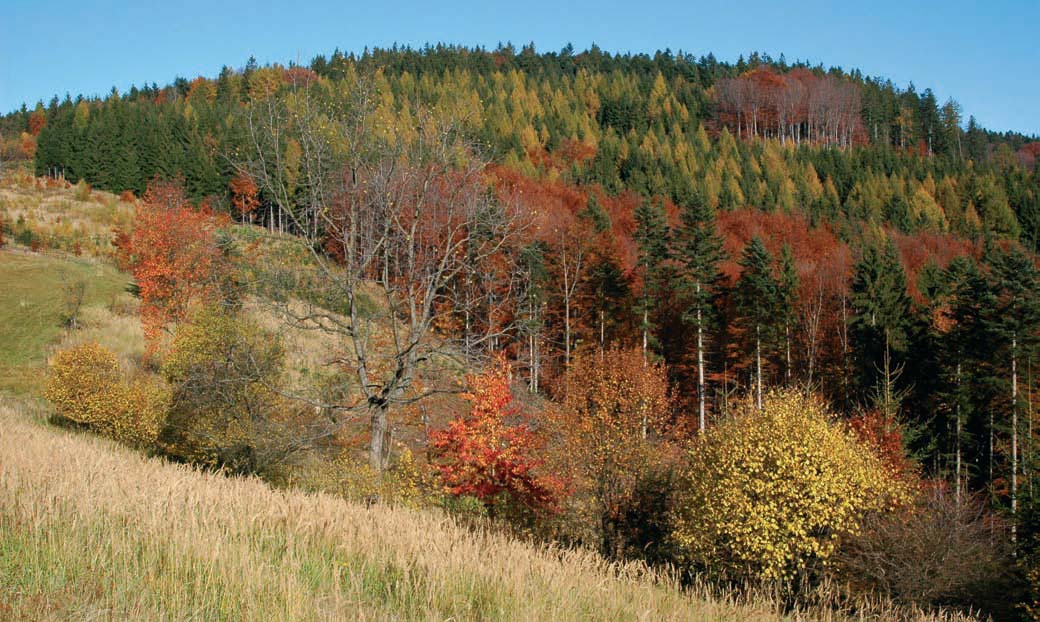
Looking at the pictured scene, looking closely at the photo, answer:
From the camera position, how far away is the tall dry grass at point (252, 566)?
13.9 ft

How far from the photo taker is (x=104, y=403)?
83.7ft

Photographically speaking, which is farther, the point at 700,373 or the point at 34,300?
the point at 34,300

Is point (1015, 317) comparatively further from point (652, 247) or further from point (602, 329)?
point (602, 329)

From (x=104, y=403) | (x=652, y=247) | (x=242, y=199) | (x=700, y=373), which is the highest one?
(x=242, y=199)

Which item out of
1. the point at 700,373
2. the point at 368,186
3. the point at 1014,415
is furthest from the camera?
the point at 700,373

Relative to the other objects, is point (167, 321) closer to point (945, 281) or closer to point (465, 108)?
point (465, 108)

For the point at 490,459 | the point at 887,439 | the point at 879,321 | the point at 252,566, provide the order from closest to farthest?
1. the point at 252,566
2. the point at 490,459
3. the point at 887,439
4. the point at 879,321

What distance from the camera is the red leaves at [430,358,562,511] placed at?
22.3 m

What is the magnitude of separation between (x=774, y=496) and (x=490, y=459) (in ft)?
29.2

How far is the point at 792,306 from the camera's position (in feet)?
156

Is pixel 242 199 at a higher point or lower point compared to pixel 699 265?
higher

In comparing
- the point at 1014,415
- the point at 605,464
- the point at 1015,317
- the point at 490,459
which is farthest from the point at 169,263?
the point at 1015,317

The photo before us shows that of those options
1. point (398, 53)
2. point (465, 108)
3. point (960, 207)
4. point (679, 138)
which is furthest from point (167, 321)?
point (398, 53)

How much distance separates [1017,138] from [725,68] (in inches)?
2971
